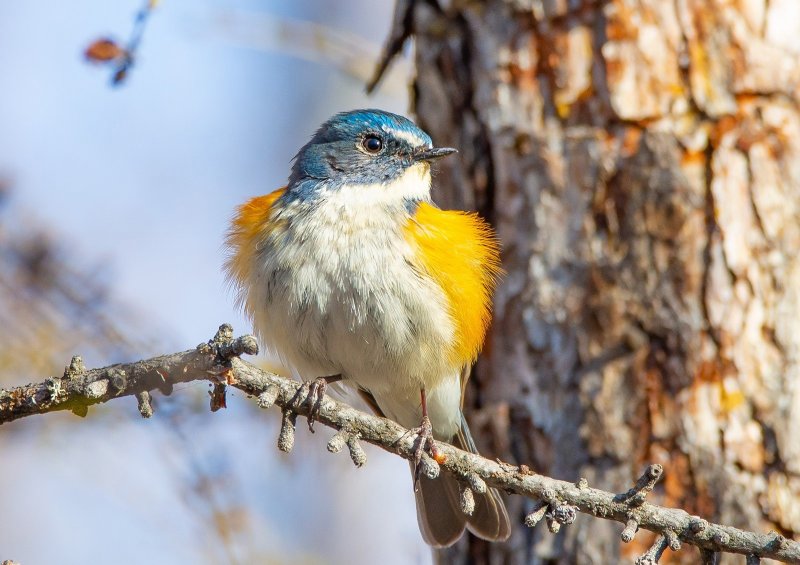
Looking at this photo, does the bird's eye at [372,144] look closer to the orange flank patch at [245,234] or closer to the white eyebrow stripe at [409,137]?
the white eyebrow stripe at [409,137]

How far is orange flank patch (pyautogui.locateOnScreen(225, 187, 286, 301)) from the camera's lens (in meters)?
4.87

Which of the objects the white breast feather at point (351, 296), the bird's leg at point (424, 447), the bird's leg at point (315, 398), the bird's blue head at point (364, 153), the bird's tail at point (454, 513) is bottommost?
the bird's tail at point (454, 513)

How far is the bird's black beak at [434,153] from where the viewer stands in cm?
501

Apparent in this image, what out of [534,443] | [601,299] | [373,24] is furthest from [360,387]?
[373,24]

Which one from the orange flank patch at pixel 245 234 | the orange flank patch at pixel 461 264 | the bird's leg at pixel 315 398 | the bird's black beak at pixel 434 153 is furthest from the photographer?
the bird's black beak at pixel 434 153

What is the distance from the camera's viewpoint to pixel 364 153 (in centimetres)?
531

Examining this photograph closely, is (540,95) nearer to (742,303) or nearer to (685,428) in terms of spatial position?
(742,303)

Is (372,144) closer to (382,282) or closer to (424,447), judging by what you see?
(382,282)

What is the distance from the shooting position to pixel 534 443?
483cm

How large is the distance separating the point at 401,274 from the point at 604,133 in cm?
132

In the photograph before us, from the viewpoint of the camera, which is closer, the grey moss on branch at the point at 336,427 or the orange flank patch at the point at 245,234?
the grey moss on branch at the point at 336,427

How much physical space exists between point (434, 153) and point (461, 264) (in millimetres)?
695

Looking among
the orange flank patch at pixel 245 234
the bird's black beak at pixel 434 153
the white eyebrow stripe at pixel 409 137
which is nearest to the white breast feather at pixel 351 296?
the orange flank patch at pixel 245 234

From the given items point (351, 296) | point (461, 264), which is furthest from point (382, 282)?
point (461, 264)
